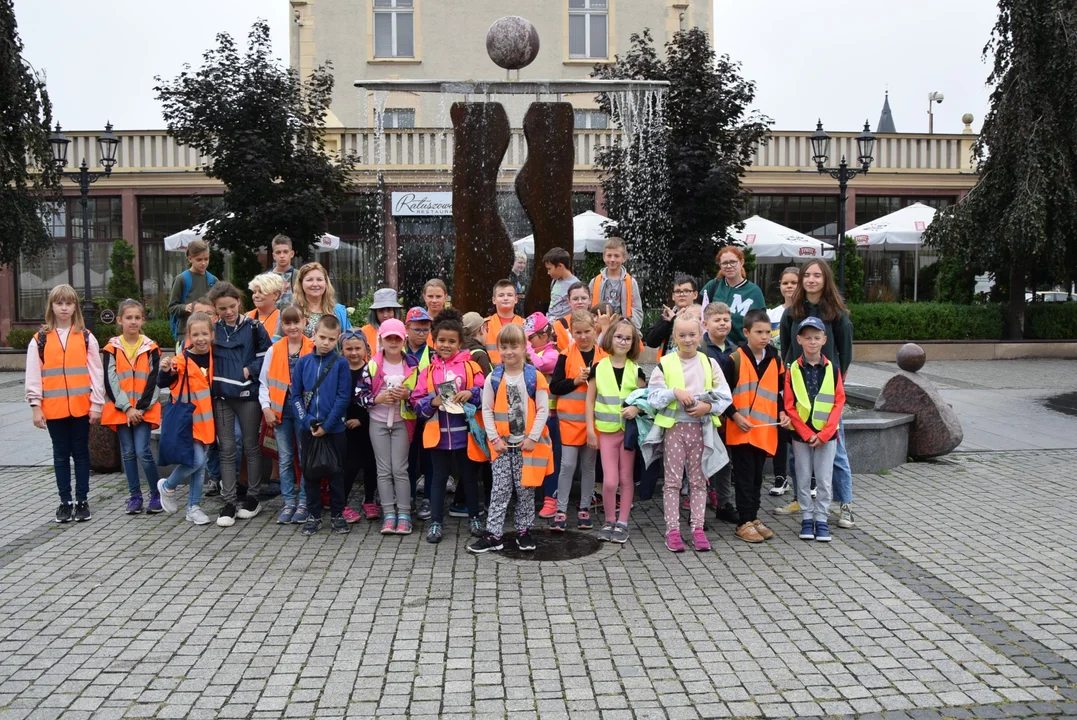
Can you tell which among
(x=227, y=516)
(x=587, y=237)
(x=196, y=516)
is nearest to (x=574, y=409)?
(x=227, y=516)

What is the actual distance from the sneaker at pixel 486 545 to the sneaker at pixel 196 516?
2.09 meters

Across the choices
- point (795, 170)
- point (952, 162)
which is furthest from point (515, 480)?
point (952, 162)

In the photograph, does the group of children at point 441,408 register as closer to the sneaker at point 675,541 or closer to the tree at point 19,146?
the sneaker at point 675,541

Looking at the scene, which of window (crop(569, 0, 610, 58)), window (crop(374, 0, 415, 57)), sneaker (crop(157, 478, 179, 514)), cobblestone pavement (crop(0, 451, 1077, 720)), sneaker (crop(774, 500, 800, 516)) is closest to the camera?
cobblestone pavement (crop(0, 451, 1077, 720))

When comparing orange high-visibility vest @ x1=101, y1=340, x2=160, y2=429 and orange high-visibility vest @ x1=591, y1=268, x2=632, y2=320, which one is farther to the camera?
orange high-visibility vest @ x1=591, y1=268, x2=632, y2=320

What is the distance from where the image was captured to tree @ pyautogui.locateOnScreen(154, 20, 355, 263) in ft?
59.6

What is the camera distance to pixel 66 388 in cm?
702

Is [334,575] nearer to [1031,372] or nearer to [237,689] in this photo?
[237,689]

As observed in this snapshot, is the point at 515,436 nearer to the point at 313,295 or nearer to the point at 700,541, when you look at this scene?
the point at 700,541

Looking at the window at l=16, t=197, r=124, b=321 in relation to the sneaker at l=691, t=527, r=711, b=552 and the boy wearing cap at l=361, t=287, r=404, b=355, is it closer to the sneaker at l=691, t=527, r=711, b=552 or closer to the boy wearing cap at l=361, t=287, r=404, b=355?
the boy wearing cap at l=361, t=287, r=404, b=355

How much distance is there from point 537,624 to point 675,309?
3.37 metres

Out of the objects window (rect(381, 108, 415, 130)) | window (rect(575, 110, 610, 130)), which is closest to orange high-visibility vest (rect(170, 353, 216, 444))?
window (rect(575, 110, 610, 130))

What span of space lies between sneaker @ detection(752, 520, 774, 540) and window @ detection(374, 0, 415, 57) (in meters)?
23.6

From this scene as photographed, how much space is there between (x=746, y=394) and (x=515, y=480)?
1.67m
